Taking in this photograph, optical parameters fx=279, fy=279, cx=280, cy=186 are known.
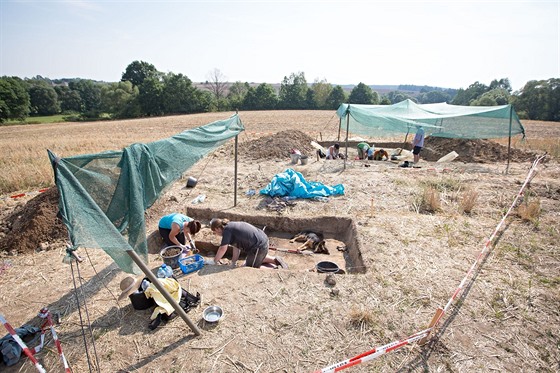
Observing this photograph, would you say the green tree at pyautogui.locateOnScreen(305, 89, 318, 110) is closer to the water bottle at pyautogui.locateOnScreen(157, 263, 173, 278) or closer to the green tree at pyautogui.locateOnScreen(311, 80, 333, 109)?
the green tree at pyautogui.locateOnScreen(311, 80, 333, 109)

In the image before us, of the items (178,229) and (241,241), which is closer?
(241,241)

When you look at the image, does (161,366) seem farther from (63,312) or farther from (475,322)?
(475,322)

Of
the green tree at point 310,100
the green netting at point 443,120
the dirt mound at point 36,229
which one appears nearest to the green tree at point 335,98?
the green tree at point 310,100

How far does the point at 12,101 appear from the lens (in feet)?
130

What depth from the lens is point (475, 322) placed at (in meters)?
3.29

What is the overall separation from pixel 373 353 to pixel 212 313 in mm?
1892

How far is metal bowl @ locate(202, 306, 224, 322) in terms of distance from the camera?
3.32 metres

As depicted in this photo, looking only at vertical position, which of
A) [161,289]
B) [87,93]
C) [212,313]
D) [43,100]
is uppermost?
[87,93]

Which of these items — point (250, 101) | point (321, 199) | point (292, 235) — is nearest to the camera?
point (292, 235)

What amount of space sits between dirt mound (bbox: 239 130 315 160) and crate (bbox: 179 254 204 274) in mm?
7294

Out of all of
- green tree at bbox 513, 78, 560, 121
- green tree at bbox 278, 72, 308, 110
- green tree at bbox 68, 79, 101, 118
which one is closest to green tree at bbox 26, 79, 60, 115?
green tree at bbox 68, 79, 101, 118

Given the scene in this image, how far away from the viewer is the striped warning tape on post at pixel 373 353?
2541 millimetres

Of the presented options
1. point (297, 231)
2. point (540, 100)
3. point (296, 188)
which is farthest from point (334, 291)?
point (540, 100)

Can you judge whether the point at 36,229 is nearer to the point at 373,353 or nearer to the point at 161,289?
the point at 161,289
